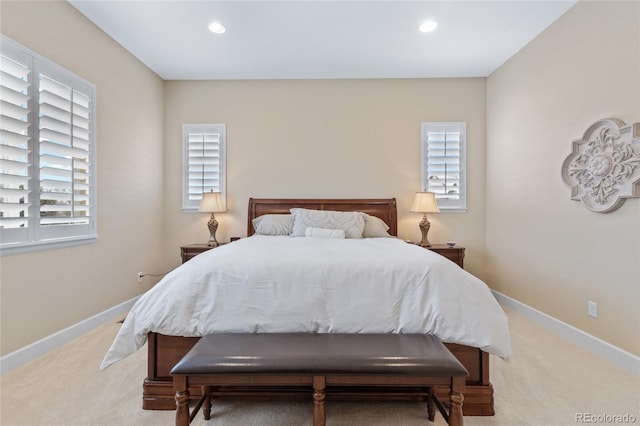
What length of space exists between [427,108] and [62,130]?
3.89 m

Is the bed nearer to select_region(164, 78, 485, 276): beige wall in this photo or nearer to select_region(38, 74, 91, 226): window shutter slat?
select_region(38, 74, 91, 226): window shutter slat

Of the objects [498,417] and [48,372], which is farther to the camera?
[48,372]

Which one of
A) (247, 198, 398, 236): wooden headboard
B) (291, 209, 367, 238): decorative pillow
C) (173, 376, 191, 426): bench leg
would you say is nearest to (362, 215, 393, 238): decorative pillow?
(291, 209, 367, 238): decorative pillow

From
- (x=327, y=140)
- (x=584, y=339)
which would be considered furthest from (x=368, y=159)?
(x=584, y=339)

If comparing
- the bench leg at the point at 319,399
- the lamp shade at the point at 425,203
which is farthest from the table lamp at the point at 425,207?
the bench leg at the point at 319,399

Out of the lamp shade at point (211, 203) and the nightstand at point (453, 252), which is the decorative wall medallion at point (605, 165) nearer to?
the nightstand at point (453, 252)

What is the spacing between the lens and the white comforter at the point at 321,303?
1.60 metres

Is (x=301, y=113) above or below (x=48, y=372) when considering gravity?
above

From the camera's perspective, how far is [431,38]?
298cm

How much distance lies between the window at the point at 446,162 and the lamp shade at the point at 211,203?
2665 mm

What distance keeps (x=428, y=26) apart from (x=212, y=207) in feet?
9.93

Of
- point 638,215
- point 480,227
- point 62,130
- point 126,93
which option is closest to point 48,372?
point 62,130

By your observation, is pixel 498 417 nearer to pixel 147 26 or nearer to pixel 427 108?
pixel 427 108

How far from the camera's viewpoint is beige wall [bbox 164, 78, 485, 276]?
3879mm
